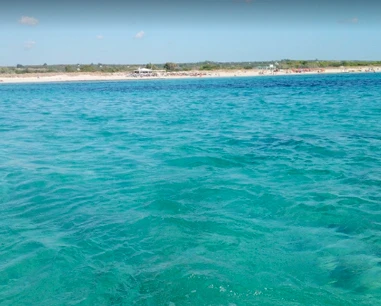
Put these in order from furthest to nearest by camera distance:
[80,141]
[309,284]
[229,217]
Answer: [80,141]
[229,217]
[309,284]

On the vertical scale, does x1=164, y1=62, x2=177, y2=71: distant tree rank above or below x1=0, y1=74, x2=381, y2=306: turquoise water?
above

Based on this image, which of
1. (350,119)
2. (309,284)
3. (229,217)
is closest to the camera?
(309,284)

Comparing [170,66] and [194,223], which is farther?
[170,66]

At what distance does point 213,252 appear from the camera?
644cm

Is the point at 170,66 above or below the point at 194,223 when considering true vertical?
above

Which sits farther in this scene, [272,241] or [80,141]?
[80,141]

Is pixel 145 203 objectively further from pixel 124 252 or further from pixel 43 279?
pixel 43 279

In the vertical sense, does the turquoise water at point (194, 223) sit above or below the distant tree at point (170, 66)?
below

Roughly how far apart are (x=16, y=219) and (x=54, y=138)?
10.8m

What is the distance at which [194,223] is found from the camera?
7633mm

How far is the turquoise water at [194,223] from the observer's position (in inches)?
213

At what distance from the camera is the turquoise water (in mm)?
5406

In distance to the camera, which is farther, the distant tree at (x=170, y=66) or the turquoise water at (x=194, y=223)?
the distant tree at (x=170, y=66)

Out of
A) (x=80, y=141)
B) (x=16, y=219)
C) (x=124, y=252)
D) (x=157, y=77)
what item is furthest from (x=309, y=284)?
(x=157, y=77)
